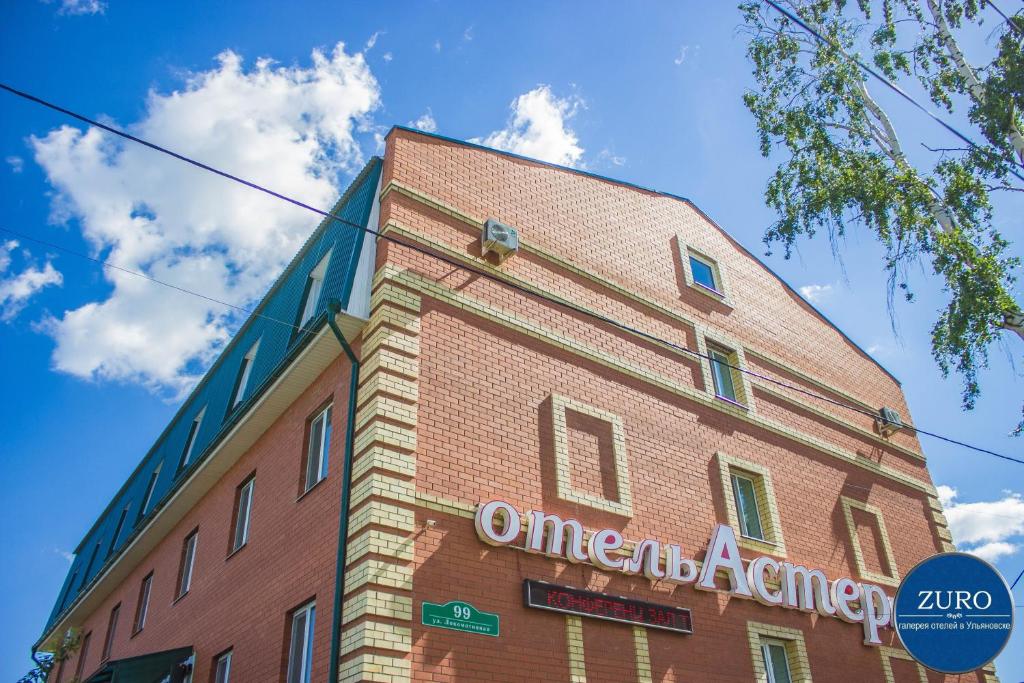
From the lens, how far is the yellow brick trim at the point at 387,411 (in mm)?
9844

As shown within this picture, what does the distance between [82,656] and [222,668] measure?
39.3 feet

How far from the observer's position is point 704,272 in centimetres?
1698

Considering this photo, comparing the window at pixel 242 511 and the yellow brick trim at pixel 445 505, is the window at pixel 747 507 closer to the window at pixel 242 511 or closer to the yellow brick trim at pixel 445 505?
the yellow brick trim at pixel 445 505

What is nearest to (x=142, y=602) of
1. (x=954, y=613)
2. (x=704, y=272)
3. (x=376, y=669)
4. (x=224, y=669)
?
(x=224, y=669)

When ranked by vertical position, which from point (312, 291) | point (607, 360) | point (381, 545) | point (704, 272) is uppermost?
point (704, 272)

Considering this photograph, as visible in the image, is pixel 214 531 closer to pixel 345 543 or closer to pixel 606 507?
pixel 345 543

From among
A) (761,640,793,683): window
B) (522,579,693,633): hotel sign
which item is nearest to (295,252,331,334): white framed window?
(522,579,693,633): hotel sign

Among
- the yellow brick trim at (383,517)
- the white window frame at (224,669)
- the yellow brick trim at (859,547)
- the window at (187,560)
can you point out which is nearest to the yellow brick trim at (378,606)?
the yellow brick trim at (383,517)

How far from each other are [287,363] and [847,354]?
1348 cm

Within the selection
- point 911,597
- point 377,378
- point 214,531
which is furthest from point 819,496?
point 214,531

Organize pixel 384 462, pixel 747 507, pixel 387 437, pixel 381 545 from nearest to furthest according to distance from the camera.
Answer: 1. pixel 381 545
2. pixel 384 462
3. pixel 387 437
4. pixel 747 507

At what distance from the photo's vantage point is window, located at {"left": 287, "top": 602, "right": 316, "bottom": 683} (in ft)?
32.1

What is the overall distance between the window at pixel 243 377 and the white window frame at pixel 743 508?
29.7 feet

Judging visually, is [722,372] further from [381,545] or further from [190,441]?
[190,441]
